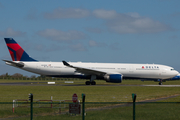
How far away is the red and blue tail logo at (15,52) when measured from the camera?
47969 mm

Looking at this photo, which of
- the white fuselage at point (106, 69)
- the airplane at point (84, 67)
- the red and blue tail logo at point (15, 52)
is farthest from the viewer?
the red and blue tail logo at point (15, 52)

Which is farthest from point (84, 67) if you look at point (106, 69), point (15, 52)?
point (15, 52)

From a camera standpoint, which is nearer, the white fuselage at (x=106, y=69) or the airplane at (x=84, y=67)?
the airplane at (x=84, y=67)

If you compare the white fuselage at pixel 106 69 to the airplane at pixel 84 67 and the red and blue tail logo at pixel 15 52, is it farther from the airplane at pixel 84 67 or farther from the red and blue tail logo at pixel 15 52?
the red and blue tail logo at pixel 15 52

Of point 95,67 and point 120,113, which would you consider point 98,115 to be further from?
point 95,67

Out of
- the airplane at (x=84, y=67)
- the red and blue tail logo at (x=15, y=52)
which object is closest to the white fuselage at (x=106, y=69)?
the airplane at (x=84, y=67)

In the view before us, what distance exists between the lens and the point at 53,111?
1569cm

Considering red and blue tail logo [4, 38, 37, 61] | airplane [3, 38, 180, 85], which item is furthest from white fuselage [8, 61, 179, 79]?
red and blue tail logo [4, 38, 37, 61]

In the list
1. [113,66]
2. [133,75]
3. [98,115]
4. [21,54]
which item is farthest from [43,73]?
[98,115]

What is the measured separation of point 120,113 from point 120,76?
32246 millimetres

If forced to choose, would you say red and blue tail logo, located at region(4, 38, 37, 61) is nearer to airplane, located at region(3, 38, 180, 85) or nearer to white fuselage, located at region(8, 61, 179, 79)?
airplane, located at region(3, 38, 180, 85)

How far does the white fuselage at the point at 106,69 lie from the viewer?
46.8 meters

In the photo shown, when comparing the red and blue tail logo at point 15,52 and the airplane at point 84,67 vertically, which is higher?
the red and blue tail logo at point 15,52

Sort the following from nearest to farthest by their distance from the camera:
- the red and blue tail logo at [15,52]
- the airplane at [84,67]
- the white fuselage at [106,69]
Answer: the airplane at [84,67]
the white fuselage at [106,69]
the red and blue tail logo at [15,52]
